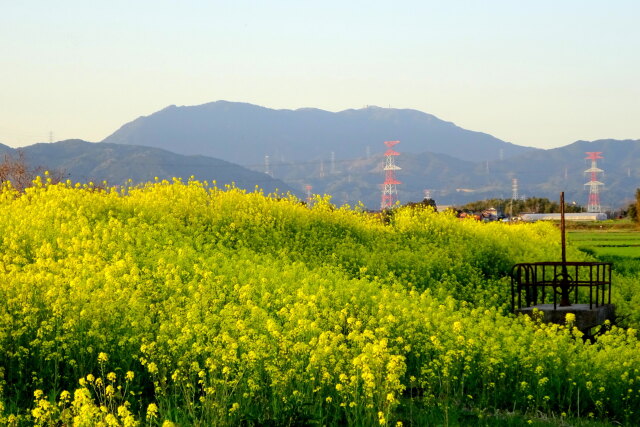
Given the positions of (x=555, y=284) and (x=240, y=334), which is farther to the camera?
(x=555, y=284)

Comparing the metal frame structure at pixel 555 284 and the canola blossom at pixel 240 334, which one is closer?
the canola blossom at pixel 240 334

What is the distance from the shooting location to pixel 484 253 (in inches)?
1038

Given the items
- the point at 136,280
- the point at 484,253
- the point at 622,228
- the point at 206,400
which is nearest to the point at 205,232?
the point at 136,280

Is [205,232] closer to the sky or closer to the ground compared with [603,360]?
closer to the sky

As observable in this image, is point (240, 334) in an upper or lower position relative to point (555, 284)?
upper

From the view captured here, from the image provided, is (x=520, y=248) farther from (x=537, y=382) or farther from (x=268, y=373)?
(x=268, y=373)

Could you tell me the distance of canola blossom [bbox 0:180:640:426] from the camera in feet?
29.5

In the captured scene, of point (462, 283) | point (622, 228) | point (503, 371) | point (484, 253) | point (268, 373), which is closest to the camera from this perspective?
point (268, 373)

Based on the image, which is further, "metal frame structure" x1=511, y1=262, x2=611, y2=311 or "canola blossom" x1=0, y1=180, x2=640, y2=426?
"metal frame structure" x1=511, y1=262, x2=611, y2=311

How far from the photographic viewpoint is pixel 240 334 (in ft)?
36.8

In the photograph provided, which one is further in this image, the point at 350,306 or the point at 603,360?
the point at 350,306

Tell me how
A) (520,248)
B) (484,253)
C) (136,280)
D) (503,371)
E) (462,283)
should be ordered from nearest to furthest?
1. (503,371)
2. (136,280)
3. (462,283)
4. (484,253)
5. (520,248)

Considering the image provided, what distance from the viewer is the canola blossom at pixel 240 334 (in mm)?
8992

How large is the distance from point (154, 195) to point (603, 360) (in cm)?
1452
